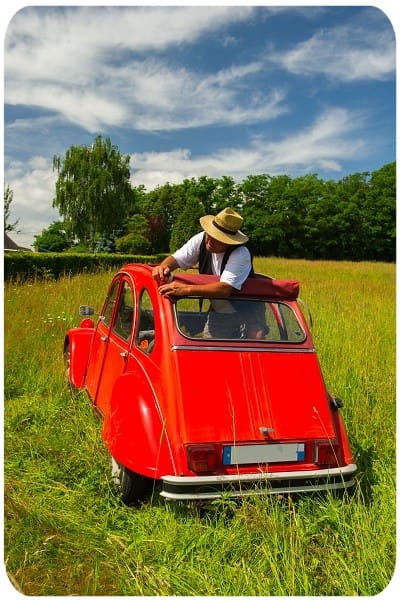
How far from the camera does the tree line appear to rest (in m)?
49.4

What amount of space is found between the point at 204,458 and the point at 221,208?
5921 centimetres

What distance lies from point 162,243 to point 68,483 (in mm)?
52663

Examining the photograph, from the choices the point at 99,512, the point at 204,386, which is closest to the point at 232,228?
the point at 204,386

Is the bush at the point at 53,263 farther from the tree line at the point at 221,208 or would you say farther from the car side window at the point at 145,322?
the tree line at the point at 221,208

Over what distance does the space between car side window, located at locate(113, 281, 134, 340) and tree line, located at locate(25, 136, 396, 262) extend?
39122 millimetres

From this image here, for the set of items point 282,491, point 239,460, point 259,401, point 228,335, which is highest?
point 228,335

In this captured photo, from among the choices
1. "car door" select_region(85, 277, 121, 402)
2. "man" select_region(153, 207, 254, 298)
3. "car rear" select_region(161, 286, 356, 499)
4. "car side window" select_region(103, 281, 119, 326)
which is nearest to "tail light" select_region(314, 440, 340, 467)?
"car rear" select_region(161, 286, 356, 499)

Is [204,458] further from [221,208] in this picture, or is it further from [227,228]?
[221,208]

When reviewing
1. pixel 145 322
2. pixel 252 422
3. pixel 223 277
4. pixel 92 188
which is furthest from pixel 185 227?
pixel 252 422

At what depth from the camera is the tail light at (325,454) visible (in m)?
3.44

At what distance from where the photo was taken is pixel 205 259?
15.4 ft

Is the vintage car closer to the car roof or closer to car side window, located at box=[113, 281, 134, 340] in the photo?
the car roof

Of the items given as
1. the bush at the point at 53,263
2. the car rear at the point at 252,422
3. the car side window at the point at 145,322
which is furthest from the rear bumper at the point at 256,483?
the bush at the point at 53,263

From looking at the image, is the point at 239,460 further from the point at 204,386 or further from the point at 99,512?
the point at 99,512
